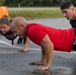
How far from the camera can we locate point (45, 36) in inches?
273

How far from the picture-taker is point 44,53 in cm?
745

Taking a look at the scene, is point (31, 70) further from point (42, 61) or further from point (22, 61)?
point (22, 61)

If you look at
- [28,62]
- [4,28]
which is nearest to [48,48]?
[28,62]

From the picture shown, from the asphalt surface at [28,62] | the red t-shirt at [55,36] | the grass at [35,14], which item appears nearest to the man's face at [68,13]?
the red t-shirt at [55,36]

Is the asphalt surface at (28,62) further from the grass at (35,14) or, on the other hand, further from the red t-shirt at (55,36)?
the grass at (35,14)

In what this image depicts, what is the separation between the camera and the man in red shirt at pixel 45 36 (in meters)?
6.90

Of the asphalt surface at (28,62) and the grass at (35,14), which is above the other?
the asphalt surface at (28,62)

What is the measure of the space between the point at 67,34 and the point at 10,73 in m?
1.20

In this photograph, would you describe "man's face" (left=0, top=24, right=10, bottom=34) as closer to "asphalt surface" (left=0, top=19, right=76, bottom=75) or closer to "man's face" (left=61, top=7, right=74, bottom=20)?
"asphalt surface" (left=0, top=19, right=76, bottom=75)

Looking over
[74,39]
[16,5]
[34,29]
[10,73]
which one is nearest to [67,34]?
[74,39]

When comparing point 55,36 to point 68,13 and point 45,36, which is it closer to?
point 45,36

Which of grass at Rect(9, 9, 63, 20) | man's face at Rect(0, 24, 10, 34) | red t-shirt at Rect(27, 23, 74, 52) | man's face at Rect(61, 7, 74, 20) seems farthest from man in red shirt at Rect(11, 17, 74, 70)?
grass at Rect(9, 9, 63, 20)

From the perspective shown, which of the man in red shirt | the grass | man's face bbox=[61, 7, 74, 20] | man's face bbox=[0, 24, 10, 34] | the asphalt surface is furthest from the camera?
the grass

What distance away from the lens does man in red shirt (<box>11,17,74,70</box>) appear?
690 centimetres
